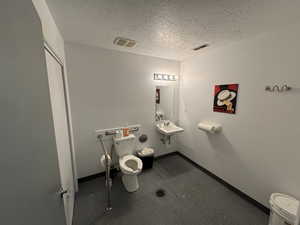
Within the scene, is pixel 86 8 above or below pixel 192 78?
above

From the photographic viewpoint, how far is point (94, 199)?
1.77 meters

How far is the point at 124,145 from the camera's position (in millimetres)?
2139

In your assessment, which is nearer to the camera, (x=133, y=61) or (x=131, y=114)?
(x=133, y=61)

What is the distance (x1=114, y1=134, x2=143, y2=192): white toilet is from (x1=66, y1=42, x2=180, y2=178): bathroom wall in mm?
271

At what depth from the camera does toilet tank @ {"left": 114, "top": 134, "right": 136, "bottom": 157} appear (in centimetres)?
209

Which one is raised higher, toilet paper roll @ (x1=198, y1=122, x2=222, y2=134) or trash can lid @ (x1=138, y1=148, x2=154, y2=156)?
toilet paper roll @ (x1=198, y1=122, x2=222, y2=134)

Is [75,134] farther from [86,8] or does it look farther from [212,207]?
[212,207]

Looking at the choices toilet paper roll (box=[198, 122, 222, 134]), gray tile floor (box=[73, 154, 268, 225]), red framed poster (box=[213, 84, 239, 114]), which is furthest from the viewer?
toilet paper roll (box=[198, 122, 222, 134])

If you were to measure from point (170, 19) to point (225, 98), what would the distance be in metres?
1.42

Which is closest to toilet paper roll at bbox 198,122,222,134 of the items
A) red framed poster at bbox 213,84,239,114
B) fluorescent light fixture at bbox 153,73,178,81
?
red framed poster at bbox 213,84,239,114

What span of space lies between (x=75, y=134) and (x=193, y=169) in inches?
92.4

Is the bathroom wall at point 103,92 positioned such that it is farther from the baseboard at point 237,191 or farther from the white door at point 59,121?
the baseboard at point 237,191

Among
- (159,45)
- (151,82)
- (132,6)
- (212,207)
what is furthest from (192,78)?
(212,207)

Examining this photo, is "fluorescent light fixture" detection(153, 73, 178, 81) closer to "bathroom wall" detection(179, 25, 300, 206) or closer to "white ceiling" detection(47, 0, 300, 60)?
"bathroom wall" detection(179, 25, 300, 206)
